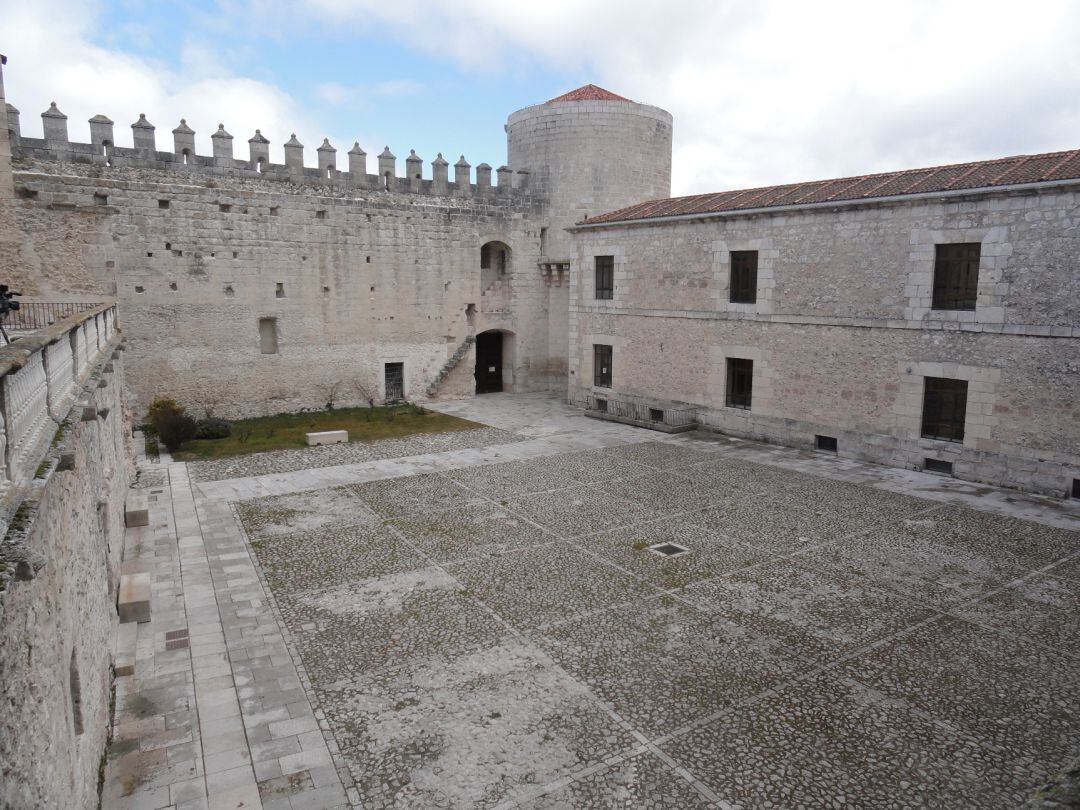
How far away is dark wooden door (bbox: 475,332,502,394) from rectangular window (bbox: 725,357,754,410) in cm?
961

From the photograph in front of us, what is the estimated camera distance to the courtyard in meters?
5.61

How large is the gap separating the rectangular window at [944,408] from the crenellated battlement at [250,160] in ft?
46.5

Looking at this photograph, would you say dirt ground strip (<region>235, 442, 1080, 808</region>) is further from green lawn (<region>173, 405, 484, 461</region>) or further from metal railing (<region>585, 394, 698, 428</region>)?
metal railing (<region>585, 394, 698, 428</region>)

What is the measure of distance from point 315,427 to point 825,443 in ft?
40.4

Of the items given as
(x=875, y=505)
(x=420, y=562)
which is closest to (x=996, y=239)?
(x=875, y=505)

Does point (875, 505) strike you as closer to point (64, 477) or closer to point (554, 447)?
point (554, 447)

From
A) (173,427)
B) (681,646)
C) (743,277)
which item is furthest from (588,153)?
(681,646)

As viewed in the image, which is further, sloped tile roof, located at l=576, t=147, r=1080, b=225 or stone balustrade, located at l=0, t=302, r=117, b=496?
sloped tile roof, located at l=576, t=147, r=1080, b=225

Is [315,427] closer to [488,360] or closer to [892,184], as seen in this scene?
[488,360]

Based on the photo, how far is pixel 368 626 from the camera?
798 centimetres

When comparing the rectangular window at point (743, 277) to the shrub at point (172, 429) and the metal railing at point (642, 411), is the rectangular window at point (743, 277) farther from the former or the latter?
the shrub at point (172, 429)

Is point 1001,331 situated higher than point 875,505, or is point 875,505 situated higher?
point 1001,331

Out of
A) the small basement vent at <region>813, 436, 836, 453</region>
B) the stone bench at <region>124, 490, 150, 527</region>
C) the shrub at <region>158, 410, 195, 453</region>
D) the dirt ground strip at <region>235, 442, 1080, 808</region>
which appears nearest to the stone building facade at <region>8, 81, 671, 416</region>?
the shrub at <region>158, 410, 195, 453</region>

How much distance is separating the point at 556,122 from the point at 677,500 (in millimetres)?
14869
